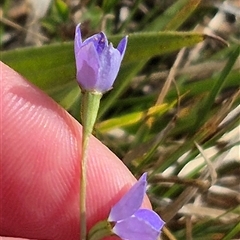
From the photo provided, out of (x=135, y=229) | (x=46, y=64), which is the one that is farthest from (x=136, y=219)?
(x=46, y=64)

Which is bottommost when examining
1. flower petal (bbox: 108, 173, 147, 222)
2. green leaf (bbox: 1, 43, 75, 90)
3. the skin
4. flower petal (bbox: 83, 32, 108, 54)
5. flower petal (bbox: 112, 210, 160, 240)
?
flower petal (bbox: 112, 210, 160, 240)

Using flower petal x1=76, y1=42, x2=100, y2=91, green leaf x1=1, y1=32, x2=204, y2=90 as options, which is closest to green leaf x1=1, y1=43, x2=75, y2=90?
green leaf x1=1, y1=32, x2=204, y2=90

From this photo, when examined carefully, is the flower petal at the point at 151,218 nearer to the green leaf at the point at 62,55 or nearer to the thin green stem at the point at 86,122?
the thin green stem at the point at 86,122

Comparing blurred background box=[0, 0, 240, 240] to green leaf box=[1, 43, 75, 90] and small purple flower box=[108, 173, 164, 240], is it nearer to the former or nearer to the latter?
green leaf box=[1, 43, 75, 90]

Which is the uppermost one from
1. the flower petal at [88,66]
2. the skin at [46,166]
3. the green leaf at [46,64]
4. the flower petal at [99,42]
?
the green leaf at [46,64]

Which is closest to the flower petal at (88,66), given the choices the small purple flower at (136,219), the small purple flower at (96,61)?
the small purple flower at (96,61)

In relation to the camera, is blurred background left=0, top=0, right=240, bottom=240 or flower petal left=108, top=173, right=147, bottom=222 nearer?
flower petal left=108, top=173, right=147, bottom=222

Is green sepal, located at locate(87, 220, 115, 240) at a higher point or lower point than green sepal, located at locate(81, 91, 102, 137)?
lower
